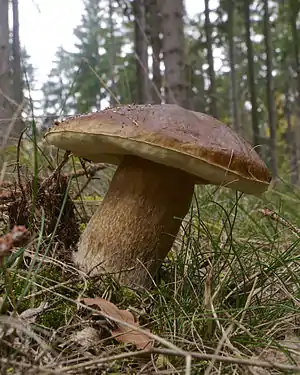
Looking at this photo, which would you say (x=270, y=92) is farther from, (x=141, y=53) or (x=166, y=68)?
(x=166, y=68)

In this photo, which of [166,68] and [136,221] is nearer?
[136,221]

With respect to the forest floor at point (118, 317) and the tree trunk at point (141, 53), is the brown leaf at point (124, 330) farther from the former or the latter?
the tree trunk at point (141, 53)

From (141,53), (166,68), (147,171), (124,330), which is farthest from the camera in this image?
(141,53)

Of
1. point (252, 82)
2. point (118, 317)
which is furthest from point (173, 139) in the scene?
point (252, 82)

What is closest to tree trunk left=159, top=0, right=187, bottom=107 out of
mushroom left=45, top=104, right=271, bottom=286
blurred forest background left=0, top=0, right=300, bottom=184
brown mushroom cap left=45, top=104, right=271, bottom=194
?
blurred forest background left=0, top=0, right=300, bottom=184

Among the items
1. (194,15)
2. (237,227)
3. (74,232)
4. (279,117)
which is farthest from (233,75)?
(74,232)
